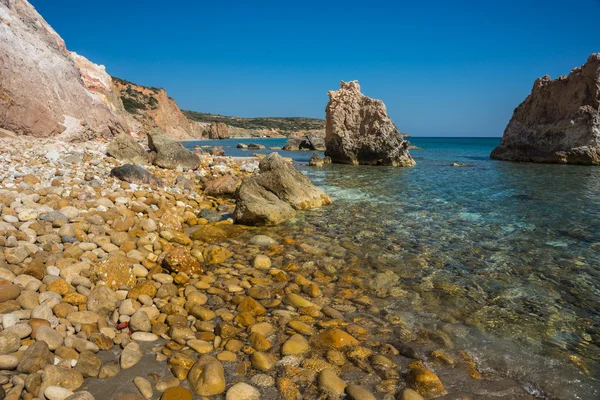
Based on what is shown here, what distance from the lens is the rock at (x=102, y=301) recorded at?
373 centimetres

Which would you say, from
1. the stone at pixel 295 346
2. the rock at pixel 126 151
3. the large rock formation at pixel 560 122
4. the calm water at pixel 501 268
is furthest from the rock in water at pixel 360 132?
the stone at pixel 295 346

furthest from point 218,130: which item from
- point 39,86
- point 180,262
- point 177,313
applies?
point 177,313

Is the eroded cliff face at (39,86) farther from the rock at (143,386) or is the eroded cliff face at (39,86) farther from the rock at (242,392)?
the rock at (242,392)

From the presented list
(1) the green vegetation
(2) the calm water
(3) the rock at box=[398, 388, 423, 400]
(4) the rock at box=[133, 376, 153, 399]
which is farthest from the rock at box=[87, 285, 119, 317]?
A: (1) the green vegetation

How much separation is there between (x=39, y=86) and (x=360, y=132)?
21.4m

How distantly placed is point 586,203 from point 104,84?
91.6ft

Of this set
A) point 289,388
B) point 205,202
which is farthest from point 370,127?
point 289,388

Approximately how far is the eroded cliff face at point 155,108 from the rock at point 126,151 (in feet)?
204

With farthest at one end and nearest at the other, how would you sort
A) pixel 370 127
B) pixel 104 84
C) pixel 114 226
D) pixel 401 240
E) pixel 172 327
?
pixel 370 127
pixel 104 84
pixel 401 240
pixel 114 226
pixel 172 327

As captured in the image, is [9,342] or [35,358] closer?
[35,358]

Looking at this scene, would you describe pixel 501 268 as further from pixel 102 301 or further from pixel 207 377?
pixel 102 301

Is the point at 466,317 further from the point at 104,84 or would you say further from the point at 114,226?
the point at 104,84

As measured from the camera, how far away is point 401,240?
23.1ft

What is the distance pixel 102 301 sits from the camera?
383 centimetres
